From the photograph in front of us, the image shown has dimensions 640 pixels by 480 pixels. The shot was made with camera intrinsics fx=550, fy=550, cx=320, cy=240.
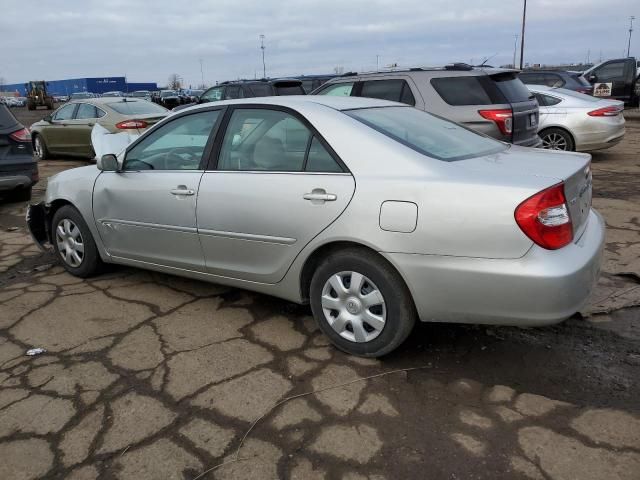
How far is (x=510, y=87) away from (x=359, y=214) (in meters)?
4.68

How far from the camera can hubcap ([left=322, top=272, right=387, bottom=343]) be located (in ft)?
9.95

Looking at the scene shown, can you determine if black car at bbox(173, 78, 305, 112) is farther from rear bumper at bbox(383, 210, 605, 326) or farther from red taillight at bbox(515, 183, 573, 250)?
red taillight at bbox(515, 183, 573, 250)

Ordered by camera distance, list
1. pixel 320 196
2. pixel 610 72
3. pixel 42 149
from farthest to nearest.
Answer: pixel 610 72 → pixel 42 149 → pixel 320 196

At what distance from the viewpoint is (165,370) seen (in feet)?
10.4

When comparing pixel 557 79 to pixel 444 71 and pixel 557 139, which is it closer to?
pixel 557 139

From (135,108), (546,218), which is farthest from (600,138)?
(135,108)

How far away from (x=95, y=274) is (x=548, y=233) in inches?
144

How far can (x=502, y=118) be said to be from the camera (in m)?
6.33

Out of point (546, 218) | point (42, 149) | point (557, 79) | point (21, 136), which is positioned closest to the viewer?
point (546, 218)

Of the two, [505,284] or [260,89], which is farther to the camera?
[260,89]

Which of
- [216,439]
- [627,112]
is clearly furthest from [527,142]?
[627,112]

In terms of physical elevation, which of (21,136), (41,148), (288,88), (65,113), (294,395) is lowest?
(294,395)

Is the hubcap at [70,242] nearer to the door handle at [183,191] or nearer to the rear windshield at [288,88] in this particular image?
the door handle at [183,191]

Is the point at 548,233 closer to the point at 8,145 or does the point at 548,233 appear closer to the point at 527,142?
the point at 527,142
